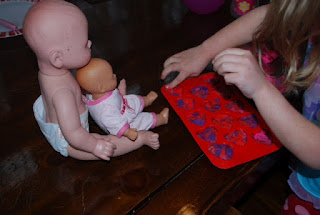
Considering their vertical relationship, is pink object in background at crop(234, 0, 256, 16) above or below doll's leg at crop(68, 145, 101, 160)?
above

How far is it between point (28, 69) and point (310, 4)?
64cm

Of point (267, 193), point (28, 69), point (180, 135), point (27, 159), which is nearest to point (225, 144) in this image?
point (180, 135)

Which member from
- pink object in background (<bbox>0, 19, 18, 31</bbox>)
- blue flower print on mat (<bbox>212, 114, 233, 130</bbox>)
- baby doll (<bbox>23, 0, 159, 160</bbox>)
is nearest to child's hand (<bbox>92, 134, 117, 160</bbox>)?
baby doll (<bbox>23, 0, 159, 160</bbox>)

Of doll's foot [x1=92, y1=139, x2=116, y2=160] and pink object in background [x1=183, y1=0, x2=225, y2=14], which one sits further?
pink object in background [x1=183, y1=0, x2=225, y2=14]

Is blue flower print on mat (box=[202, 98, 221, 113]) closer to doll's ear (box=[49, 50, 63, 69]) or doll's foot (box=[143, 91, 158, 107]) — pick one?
doll's foot (box=[143, 91, 158, 107])

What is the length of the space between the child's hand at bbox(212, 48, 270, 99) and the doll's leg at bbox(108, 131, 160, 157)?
0.60 feet

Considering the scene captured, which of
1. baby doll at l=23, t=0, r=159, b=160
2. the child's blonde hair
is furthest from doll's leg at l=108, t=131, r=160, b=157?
the child's blonde hair

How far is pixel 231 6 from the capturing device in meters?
0.99

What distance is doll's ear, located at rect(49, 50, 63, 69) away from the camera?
0.48m

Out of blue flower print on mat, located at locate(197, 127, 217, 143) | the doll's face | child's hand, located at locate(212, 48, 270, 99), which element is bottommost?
blue flower print on mat, located at locate(197, 127, 217, 143)

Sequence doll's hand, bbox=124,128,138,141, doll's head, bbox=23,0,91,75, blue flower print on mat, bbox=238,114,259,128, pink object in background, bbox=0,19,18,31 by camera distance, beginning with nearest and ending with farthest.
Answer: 1. doll's head, bbox=23,0,91,75
2. doll's hand, bbox=124,128,138,141
3. blue flower print on mat, bbox=238,114,259,128
4. pink object in background, bbox=0,19,18,31

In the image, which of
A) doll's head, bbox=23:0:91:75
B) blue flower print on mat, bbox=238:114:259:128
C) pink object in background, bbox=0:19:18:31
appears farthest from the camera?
pink object in background, bbox=0:19:18:31

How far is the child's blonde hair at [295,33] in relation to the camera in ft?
1.87

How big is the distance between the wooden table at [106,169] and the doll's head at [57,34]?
0.64 ft
